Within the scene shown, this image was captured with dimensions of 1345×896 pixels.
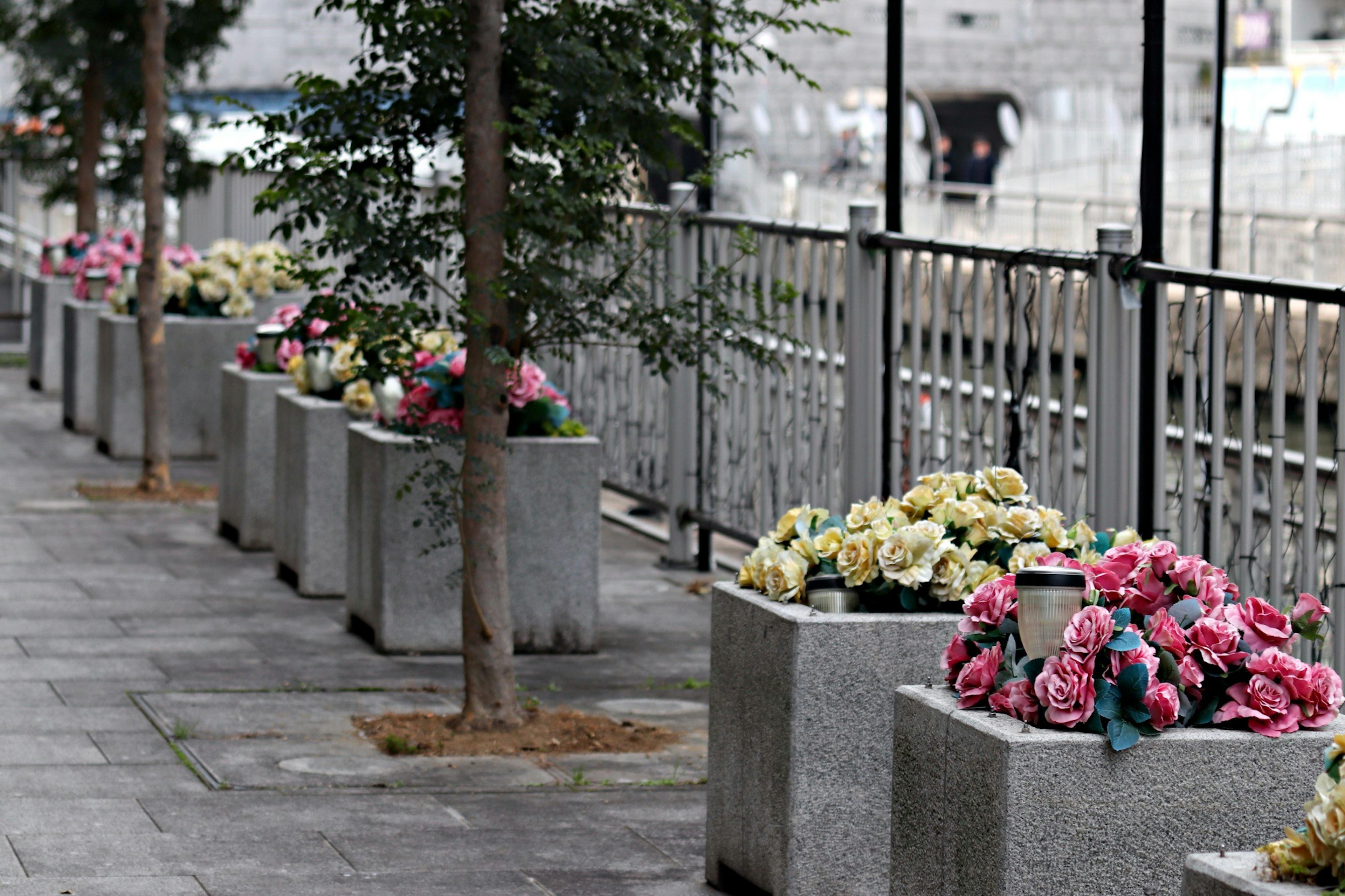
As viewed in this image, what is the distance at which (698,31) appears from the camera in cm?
729

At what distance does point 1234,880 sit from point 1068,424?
4.04 metres

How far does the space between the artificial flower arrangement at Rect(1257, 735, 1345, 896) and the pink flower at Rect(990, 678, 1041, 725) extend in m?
0.85

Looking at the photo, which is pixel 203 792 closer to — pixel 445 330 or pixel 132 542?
pixel 445 330

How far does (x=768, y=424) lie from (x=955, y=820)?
6049mm

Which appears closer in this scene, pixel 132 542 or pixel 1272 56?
pixel 132 542

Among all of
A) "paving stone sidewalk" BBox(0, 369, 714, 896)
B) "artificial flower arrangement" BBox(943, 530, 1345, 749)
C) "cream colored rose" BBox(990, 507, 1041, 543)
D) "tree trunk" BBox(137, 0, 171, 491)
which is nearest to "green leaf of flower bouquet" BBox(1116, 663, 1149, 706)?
"artificial flower arrangement" BBox(943, 530, 1345, 749)

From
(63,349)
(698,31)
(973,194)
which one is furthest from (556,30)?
(973,194)

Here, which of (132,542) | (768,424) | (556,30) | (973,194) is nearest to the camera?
(556,30)

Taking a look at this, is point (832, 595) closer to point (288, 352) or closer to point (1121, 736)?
point (1121, 736)

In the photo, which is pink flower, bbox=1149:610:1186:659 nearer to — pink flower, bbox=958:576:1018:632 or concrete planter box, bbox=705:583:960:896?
pink flower, bbox=958:576:1018:632

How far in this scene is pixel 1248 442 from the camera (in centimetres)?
605

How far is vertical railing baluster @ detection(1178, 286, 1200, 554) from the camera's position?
6.34 m

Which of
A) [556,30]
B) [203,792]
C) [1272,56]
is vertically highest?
[1272,56]

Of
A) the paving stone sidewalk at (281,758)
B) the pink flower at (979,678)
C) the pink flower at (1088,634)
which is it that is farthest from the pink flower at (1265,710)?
the paving stone sidewalk at (281,758)
